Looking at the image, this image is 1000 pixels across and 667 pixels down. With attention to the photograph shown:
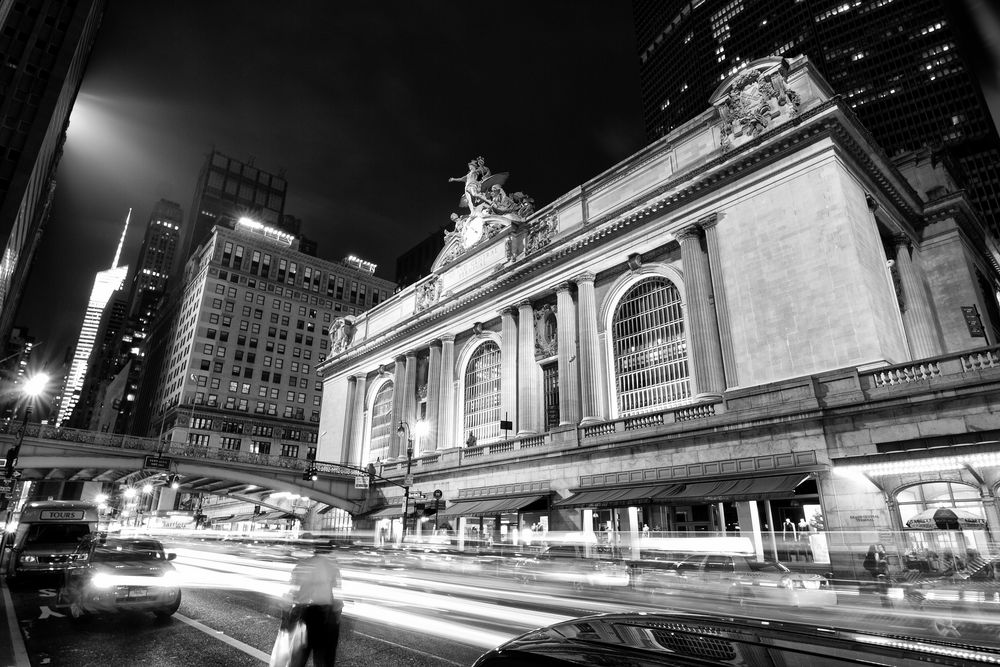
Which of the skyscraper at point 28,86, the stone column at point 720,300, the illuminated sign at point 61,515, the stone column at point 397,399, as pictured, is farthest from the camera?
the skyscraper at point 28,86

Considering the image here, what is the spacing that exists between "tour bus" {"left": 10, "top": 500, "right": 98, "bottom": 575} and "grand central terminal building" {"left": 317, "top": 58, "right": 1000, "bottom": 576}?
1657 centimetres

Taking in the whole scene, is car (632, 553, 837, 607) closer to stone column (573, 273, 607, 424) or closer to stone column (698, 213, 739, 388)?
stone column (698, 213, 739, 388)

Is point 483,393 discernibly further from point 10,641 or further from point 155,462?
point 10,641

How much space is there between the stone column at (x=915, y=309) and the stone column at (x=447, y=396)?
2812 centimetres

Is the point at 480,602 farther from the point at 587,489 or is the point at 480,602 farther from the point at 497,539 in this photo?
the point at 497,539

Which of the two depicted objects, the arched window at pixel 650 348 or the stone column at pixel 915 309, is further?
the arched window at pixel 650 348

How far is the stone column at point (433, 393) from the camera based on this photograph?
131ft

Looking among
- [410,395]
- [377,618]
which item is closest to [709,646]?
[377,618]

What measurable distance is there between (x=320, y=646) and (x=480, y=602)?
7.45m

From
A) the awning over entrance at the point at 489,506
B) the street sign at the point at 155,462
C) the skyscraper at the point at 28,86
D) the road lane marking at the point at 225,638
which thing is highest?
the skyscraper at the point at 28,86

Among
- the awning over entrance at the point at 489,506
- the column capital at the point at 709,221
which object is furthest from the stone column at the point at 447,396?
the column capital at the point at 709,221

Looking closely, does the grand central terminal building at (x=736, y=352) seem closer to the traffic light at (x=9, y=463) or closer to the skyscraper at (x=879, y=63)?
the traffic light at (x=9, y=463)

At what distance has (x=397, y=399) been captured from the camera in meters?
45.5

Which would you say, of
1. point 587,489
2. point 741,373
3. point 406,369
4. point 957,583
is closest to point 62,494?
point 406,369
